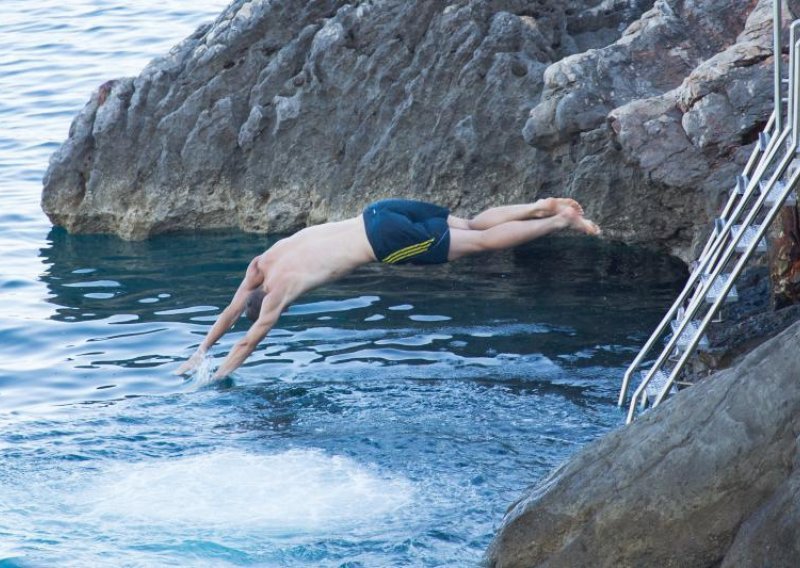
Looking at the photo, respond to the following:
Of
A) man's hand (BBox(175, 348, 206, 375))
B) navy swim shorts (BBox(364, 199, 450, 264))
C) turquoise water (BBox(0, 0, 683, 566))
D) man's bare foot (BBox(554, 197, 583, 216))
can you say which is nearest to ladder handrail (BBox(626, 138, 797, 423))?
turquoise water (BBox(0, 0, 683, 566))

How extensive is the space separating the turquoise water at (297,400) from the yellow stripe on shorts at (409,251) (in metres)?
0.97

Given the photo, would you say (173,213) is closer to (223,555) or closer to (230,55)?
(230,55)

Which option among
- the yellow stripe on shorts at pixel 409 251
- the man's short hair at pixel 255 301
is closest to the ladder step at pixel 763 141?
the yellow stripe on shorts at pixel 409 251

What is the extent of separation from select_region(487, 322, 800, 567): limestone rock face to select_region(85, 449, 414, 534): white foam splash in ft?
6.12

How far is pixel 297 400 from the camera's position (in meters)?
9.52

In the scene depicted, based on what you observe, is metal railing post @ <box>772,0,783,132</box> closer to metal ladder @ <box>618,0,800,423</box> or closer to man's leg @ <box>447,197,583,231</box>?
metal ladder @ <box>618,0,800,423</box>

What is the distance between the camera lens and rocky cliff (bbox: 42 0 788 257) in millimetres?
10812

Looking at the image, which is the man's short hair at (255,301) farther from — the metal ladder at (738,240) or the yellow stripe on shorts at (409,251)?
the metal ladder at (738,240)

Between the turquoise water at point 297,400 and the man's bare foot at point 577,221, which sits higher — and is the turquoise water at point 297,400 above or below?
below

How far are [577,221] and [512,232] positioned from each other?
1.95 ft

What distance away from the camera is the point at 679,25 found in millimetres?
11656

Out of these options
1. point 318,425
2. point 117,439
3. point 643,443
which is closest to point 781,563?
point 643,443

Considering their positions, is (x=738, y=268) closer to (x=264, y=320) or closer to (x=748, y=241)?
(x=748, y=241)

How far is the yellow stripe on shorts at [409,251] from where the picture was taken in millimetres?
9516
